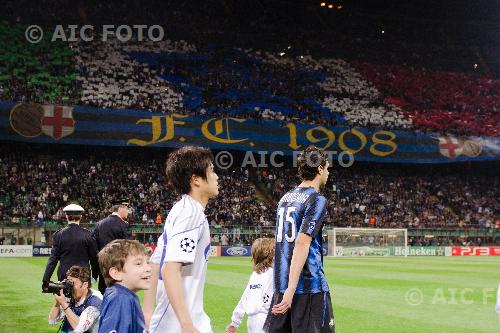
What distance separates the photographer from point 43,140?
38500 millimetres

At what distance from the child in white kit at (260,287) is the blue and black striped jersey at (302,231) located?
85 centimetres

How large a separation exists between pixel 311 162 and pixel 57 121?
116ft

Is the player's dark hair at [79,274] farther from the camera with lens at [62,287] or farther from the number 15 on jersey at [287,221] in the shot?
the number 15 on jersey at [287,221]

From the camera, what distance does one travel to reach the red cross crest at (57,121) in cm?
3825

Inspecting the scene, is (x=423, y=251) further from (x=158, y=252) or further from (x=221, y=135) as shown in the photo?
(x=158, y=252)

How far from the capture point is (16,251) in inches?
1275

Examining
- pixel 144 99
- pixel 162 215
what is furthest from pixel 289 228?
pixel 144 99

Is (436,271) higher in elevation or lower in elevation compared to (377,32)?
lower

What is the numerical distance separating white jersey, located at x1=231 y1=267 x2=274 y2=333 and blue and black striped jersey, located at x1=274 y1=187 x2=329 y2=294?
90cm

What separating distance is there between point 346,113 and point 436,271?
2420 centimetres

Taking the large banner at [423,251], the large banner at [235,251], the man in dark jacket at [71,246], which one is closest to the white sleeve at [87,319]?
the man in dark jacket at [71,246]

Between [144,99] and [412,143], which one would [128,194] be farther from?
[412,143]

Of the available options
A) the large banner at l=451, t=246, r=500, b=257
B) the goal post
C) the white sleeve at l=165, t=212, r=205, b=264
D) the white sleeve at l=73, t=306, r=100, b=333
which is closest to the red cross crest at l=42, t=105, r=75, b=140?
the goal post

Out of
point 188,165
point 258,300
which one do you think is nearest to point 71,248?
point 258,300
